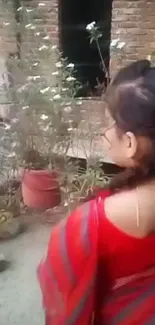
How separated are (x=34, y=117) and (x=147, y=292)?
1.37 metres

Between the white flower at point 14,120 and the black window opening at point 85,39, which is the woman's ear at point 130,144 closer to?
the black window opening at point 85,39

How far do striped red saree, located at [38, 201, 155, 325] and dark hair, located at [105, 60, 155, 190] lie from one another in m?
0.11

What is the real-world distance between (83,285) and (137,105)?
12.6 inches

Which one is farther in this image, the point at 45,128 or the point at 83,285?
the point at 45,128

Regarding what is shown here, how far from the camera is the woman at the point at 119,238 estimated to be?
31.4 inches

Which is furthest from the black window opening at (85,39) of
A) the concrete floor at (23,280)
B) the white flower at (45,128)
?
the concrete floor at (23,280)

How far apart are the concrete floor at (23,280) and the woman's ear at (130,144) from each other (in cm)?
78

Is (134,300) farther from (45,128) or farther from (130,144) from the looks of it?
(45,128)

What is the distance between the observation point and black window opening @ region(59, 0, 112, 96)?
2.04m

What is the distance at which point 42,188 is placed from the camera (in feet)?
7.22

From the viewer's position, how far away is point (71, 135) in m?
2.18

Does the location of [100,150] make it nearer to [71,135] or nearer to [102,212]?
[71,135]

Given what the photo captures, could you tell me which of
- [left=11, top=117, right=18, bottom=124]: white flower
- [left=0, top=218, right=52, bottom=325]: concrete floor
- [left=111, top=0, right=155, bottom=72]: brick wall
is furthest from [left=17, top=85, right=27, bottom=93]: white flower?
[left=0, top=218, right=52, bottom=325]: concrete floor

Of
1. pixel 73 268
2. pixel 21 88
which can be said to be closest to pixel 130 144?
pixel 73 268
